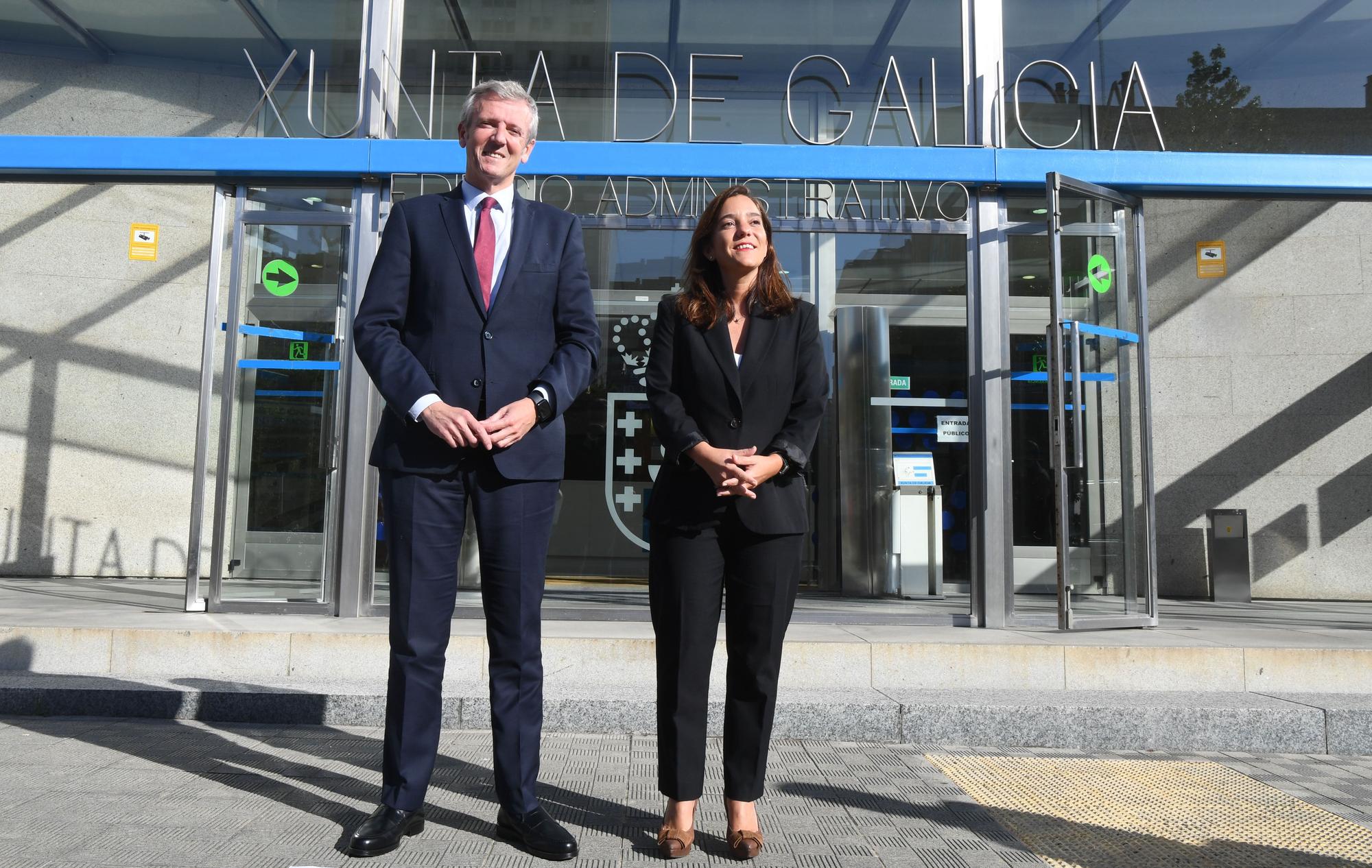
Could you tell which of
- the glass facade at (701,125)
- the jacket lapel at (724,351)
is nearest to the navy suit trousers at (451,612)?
the jacket lapel at (724,351)

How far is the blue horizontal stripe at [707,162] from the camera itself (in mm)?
6207

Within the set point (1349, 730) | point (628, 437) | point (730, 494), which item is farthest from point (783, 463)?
point (628, 437)

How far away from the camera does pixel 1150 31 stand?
23.3 ft

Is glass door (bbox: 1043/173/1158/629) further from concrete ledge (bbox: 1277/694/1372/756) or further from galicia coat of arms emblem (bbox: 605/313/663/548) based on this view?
galicia coat of arms emblem (bbox: 605/313/663/548)

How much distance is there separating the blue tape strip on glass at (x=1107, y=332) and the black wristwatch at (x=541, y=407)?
4.46 metres

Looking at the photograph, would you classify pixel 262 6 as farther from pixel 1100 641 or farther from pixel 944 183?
pixel 1100 641

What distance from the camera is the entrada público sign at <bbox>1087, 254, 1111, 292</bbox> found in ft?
21.4

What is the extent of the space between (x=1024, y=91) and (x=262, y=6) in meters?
4.93

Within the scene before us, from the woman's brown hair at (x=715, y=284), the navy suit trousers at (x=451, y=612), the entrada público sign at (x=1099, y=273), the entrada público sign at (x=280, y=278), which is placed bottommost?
the navy suit trousers at (x=451, y=612)

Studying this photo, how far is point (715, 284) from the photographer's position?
9.87 feet

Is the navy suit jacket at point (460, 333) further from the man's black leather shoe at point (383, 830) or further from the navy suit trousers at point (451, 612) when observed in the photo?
the man's black leather shoe at point (383, 830)

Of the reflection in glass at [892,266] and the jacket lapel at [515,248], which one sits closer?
the jacket lapel at [515,248]

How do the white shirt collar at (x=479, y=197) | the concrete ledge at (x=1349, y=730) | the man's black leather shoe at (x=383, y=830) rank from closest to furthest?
the man's black leather shoe at (x=383, y=830)
the white shirt collar at (x=479, y=197)
the concrete ledge at (x=1349, y=730)

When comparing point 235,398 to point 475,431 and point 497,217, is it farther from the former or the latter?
point 475,431
